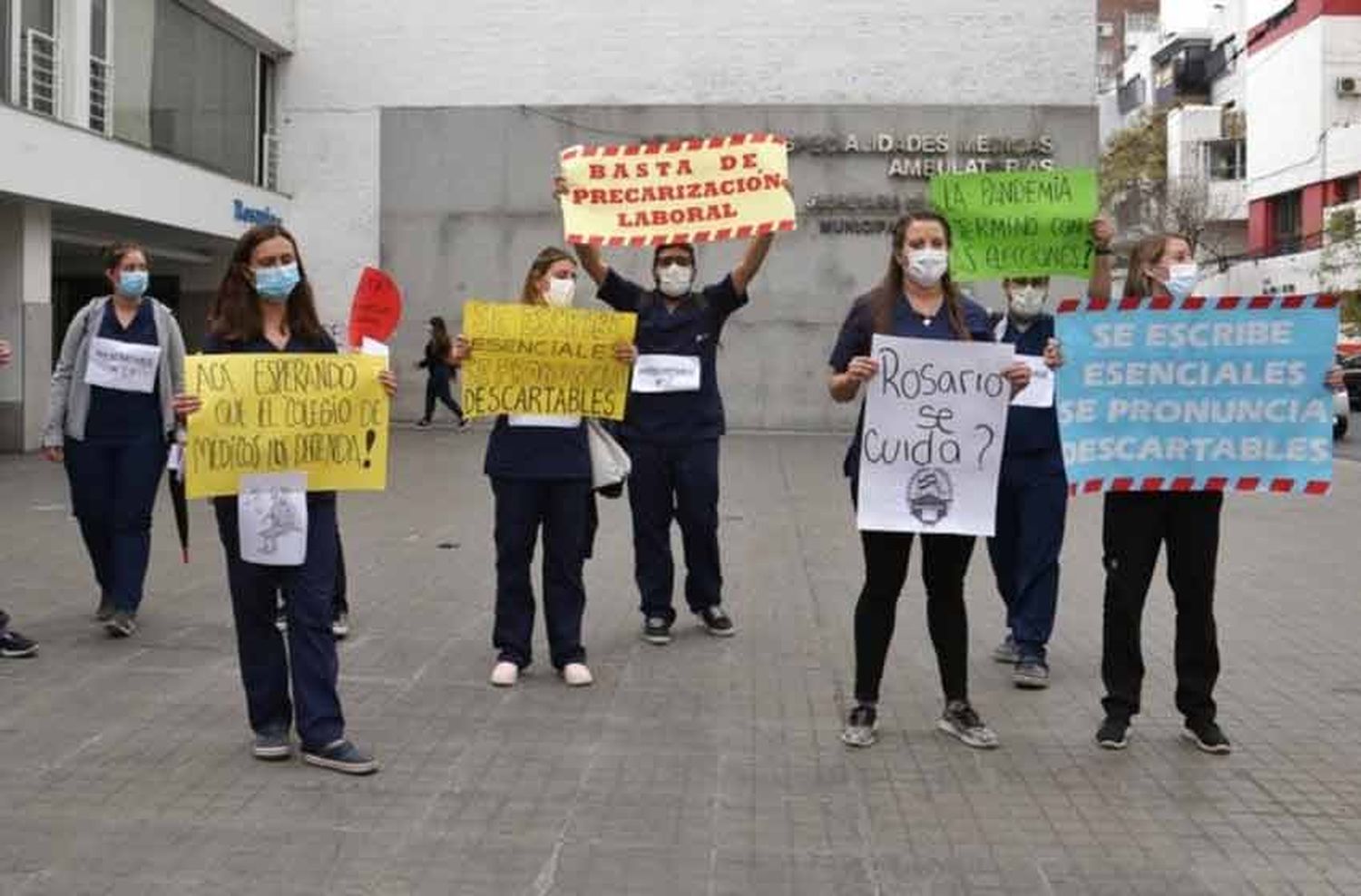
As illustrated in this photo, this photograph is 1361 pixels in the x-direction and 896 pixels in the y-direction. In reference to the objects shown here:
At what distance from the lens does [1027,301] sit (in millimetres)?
6887

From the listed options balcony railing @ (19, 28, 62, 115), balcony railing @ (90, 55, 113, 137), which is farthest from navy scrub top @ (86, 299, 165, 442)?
balcony railing @ (90, 55, 113, 137)

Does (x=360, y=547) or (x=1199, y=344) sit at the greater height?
(x=1199, y=344)

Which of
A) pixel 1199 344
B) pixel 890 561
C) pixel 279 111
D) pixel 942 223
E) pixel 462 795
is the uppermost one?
pixel 279 111

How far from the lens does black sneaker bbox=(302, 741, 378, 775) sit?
520 cm

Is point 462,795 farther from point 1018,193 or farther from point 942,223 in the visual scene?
point 1018,193

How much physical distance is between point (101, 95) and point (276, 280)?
16067 millimetres

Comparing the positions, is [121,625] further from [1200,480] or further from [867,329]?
[1200,480]

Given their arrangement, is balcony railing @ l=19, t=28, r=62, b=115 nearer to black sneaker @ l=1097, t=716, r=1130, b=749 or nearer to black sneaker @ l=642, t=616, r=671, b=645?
black sneaker @ l=642, t=616, r=671, b=645

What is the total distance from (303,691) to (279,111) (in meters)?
22.4

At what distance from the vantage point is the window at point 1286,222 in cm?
5844

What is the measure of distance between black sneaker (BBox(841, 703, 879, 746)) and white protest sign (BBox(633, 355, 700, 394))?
2291mm

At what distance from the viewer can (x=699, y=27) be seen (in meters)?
25.3

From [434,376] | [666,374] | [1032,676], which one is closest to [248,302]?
[666,374]

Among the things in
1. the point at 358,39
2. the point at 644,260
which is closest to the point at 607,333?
the point at 644,260
